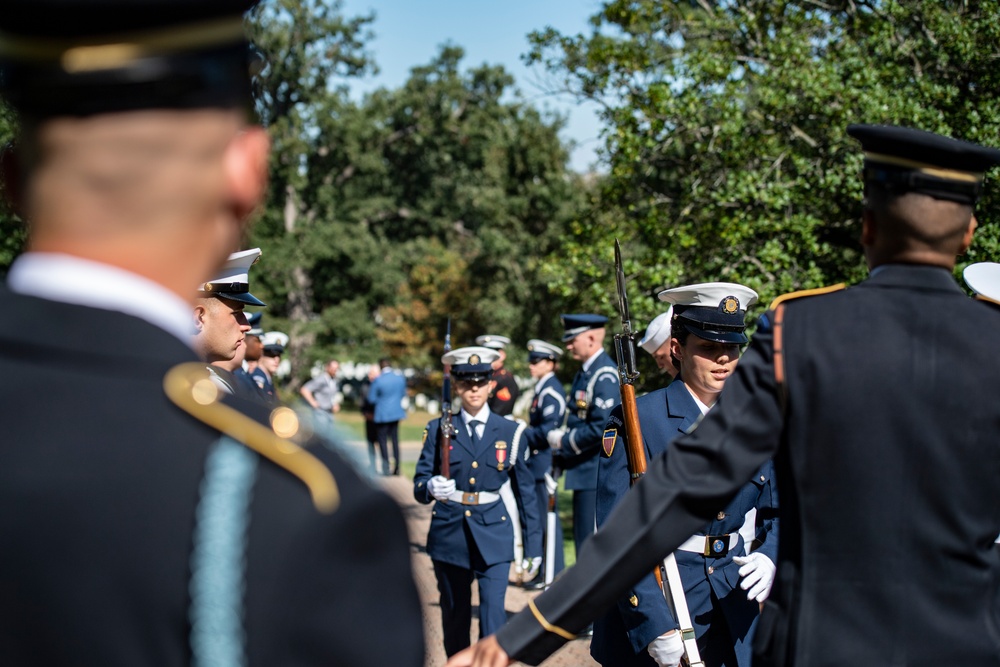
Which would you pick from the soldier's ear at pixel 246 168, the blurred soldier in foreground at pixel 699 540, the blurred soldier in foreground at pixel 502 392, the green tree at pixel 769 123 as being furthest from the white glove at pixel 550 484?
the soldier's ear at pixel 246 168

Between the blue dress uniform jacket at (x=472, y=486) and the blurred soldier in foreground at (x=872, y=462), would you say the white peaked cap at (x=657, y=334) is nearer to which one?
the blue dress uniform jacket at (x=472, y=486)

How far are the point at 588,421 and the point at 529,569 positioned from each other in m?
1.57

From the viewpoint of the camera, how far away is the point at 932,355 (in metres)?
2.21

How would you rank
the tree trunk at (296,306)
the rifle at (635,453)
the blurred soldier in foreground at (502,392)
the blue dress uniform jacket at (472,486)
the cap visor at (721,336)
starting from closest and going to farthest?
the rifle at (635,453)
the cap visor at (721,336)
the blue dress uniform jacket at (472,486)
the blurred soldier in foreground at (502,392)
the tree trunk at (296,306)

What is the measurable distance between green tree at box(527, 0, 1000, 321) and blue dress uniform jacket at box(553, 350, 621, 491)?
1296 mm

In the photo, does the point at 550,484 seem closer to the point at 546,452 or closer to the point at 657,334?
the point at 546,452

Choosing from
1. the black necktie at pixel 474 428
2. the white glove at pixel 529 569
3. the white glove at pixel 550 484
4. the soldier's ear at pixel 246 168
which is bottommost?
the white glove at pixel 529 569

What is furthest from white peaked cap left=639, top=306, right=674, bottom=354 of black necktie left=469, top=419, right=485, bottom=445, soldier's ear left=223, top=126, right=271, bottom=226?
soldier's ear left=223, top=126, right=271, bottom=226

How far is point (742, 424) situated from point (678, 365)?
8.37 feet

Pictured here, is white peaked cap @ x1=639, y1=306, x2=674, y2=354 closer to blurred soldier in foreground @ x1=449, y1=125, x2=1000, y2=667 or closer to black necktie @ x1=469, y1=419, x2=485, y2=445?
black necktie @ x1=469, y1=419, x2=485, y2=445

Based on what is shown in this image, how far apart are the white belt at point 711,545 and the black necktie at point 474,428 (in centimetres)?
268

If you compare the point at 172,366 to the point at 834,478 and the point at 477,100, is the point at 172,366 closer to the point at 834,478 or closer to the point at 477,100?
the point at 834,478

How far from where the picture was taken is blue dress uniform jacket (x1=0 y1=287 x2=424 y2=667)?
951 mm

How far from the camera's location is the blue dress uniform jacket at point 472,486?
604 cm
